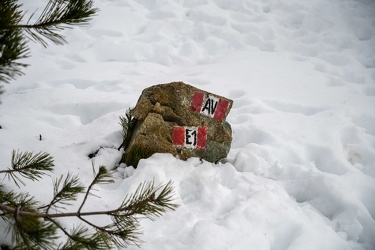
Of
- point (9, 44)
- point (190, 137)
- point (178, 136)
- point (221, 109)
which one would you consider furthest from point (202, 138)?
point (9, 44)

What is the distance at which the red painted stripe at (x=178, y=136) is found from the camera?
246cm

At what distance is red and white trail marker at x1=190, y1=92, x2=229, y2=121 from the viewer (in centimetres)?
251

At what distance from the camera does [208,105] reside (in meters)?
2.53

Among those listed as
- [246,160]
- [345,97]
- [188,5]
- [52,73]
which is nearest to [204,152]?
[246,160]

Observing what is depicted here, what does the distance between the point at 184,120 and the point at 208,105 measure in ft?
0.91

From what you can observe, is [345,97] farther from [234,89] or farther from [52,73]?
[52,73]

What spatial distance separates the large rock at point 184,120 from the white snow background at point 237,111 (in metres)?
0.14

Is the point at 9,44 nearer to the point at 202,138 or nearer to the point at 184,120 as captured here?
the point at 184,120

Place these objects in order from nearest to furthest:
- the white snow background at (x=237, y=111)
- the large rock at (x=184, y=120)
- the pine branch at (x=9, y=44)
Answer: the pine branch at (x=9, y=44) < the white snow background at (x=237, y=111) < the large rock at (x=184, y=120)

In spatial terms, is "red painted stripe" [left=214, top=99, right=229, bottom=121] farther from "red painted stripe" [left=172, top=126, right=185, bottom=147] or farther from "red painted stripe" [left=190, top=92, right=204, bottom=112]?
"red painted stripe" [left=172, top=126, right=185, bottom=147]

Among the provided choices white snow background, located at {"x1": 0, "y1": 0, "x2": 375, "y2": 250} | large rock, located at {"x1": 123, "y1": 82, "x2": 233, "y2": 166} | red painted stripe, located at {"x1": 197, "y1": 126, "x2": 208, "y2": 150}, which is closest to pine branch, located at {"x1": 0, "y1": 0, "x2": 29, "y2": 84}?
white snow background, located at {"x1": 0, "y1": 0, "x2": 375, "y2": 250}

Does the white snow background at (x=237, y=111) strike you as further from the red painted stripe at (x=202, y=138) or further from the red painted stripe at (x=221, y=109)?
the red painted stripe at (x=221, y=109)

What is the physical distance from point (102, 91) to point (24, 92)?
1090 mm

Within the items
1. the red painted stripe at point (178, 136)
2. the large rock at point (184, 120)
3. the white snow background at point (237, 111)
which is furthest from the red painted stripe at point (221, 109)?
the white snow background at point (237, 111)
